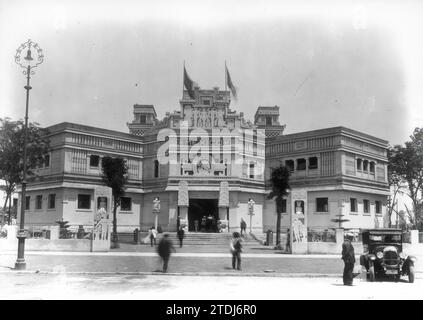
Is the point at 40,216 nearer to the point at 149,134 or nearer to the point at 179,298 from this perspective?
the point at 149,134

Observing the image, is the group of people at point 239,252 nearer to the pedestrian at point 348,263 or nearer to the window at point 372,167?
the pedestrian at point 348,263

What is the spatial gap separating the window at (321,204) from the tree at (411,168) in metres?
9.98

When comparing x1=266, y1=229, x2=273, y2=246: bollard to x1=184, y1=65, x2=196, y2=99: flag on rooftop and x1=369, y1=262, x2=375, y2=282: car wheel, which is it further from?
x1=369, y1=262, x2=375, y2=282: car wheel

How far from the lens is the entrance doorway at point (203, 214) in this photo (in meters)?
43.5

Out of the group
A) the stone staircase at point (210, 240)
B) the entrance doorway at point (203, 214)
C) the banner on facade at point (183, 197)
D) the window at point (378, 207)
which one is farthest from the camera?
the window at point (378, 207)

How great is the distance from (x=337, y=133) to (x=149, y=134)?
59.1ft

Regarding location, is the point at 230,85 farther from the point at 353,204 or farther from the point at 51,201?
the point at 51,201

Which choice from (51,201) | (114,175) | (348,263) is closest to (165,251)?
(348,263)

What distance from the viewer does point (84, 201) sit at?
41.9 metres

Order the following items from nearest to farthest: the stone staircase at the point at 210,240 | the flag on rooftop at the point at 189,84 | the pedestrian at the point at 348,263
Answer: the pedestrian at the point at 348,263
the stone staircase at the point at 210,240
the flag on rooftop at the point at 189,84

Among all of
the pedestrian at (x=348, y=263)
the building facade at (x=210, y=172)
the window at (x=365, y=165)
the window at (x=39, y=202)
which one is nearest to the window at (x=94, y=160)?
the building facade at (x=210, y=172)

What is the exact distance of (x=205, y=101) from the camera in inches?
1740

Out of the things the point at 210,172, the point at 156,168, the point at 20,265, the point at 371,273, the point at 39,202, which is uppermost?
the point at 156,168

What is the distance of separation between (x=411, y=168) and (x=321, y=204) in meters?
13.0
